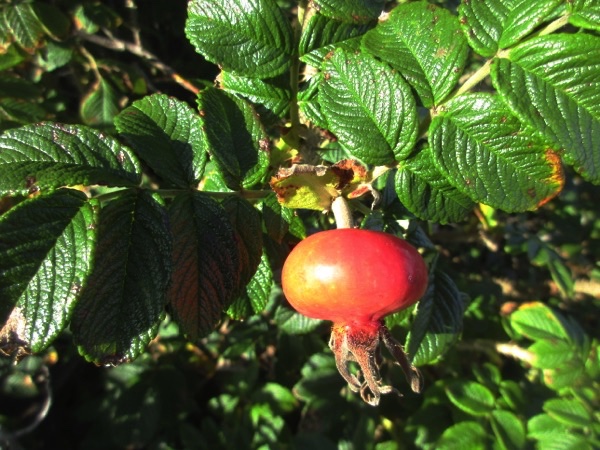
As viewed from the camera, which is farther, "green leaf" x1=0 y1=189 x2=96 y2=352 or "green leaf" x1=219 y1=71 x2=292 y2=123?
"green leaf" x1=219 y1=71 x2=292 y2=123

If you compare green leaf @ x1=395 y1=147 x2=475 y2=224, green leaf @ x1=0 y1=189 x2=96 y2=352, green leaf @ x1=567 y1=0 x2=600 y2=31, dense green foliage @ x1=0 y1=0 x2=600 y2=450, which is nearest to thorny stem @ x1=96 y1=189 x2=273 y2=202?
dense green foliage @ x1=0 y1=0 x2=600 y2=450

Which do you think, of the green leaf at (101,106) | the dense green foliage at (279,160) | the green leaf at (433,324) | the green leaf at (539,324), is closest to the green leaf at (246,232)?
the dense green foliage at (279,160)

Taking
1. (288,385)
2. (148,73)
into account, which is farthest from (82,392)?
(148,73)

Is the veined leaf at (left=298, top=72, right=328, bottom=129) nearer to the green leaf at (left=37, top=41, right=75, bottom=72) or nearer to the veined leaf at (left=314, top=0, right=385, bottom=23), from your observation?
the veined leaf at (left=314, top=0, right=385, bottom=23)

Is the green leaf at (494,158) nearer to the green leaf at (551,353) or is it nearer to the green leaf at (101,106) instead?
the green leaf at (551,353)

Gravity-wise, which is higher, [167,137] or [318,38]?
[318,38]

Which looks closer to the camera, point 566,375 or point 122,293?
point 122,293

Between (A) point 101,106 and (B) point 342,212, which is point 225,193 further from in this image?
(A) point 101,106

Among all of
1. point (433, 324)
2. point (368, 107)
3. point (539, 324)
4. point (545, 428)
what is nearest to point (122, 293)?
point (368, 107)
